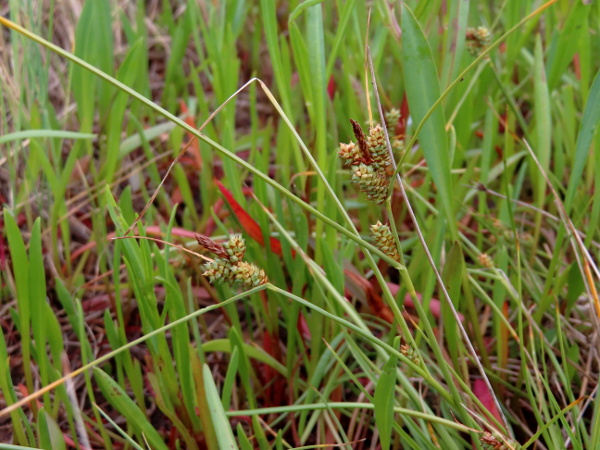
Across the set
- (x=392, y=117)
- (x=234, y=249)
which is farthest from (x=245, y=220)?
(x=234, y=249)

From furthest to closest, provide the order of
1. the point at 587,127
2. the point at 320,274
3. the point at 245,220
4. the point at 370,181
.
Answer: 1. the point at 245,220
2. the point at 587,127
3. the point at 320,274
4. the point at 370,181

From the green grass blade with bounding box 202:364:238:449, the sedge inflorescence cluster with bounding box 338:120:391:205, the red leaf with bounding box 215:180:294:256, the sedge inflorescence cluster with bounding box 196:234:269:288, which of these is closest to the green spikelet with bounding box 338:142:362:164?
the sedge inflorescence cluster with bounding box 338:120:391:205

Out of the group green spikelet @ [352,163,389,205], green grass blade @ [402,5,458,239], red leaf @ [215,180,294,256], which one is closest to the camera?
green spikelet @ [352,163,389,205]

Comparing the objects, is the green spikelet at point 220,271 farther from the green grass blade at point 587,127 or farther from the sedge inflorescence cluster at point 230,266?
the green grass blade at point 587,127

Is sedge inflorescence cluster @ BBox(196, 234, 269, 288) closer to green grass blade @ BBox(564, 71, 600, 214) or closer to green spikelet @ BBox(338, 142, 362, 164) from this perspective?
green spikelet @ BBox(338, 142, 362, 164)

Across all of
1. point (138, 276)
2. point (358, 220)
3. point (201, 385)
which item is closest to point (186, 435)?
point (201, 385)

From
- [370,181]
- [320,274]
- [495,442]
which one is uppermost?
[370,181]

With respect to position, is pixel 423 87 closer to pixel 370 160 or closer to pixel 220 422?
pixel 370 160

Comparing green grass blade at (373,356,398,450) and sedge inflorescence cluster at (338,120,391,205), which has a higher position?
sedge inflorescence cluster at (338,120,391,205)

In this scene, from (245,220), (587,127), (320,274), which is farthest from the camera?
(245,220)
